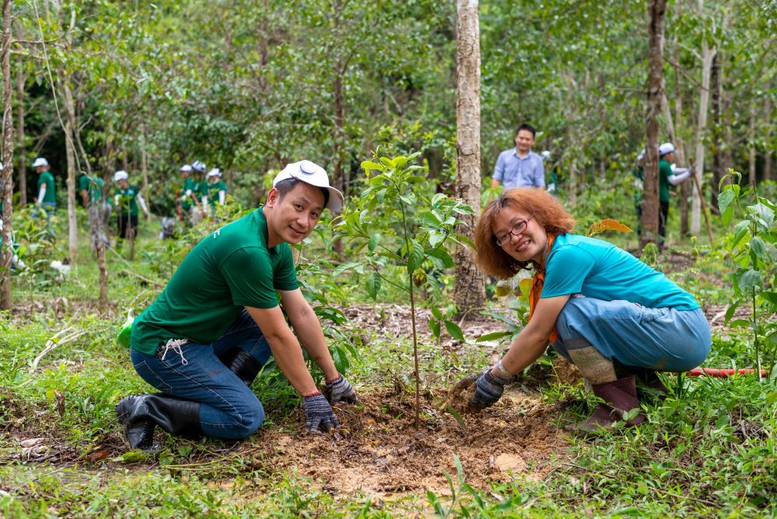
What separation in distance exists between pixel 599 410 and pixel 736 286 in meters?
0.86

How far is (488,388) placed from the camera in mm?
3207

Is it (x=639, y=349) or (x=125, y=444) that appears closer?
(x=639, y=349)

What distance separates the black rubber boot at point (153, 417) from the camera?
3.15 meters

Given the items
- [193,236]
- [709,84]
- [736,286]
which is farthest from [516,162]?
[709,84]

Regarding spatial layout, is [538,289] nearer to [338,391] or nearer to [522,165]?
[338,391]

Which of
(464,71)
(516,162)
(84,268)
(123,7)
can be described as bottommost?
(84,268)

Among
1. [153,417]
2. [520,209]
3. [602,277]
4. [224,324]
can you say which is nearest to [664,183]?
[602,277]

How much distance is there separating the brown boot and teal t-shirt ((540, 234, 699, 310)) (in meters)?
0.35

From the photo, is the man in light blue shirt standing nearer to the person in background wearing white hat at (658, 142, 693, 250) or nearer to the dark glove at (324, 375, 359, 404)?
the person in background wearing white hat at (658, 142, 693, 250)

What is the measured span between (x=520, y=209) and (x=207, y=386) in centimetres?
152

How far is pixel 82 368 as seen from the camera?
14.6ft

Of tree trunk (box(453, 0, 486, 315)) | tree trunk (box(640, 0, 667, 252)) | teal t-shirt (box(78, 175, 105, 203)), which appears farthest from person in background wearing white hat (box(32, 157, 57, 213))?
tree trunk (box(640, 0, 667, 252))

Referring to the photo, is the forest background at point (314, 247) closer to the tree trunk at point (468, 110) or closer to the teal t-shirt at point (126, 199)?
the teal t-shirt at point (126, 199)

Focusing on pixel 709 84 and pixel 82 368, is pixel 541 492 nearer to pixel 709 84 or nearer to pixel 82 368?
pixel 82 368
